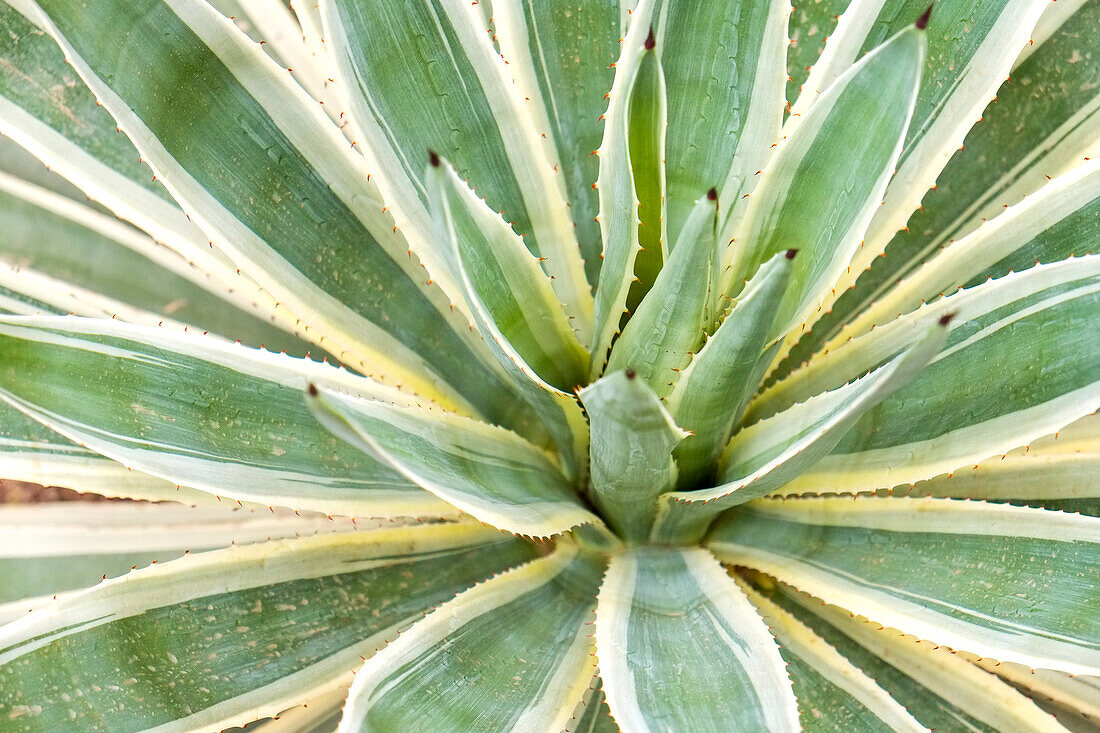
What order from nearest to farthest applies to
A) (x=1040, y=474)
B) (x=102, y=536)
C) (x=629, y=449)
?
1. (x=629, y=449)
2. (x=1040, y=474)
3. (x=102, y=536)

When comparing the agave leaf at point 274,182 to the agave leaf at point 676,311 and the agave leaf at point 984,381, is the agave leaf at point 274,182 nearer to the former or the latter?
the agave leaf at point 676,311

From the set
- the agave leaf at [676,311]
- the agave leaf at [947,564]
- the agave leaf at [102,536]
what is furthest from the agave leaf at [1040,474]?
the agave leaf at [102,536]

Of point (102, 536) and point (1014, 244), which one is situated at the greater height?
point (1014, 244)

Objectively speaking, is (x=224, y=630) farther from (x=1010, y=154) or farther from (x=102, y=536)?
(x=1010, y=154)

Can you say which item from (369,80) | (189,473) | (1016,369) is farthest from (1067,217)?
(189,473)

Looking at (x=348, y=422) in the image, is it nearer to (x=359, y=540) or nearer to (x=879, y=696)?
(x=359, y=540)

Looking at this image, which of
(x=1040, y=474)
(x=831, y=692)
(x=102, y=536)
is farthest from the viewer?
(x=102, y=536)

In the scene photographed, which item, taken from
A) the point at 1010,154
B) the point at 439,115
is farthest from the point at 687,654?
the point at 1010,154
